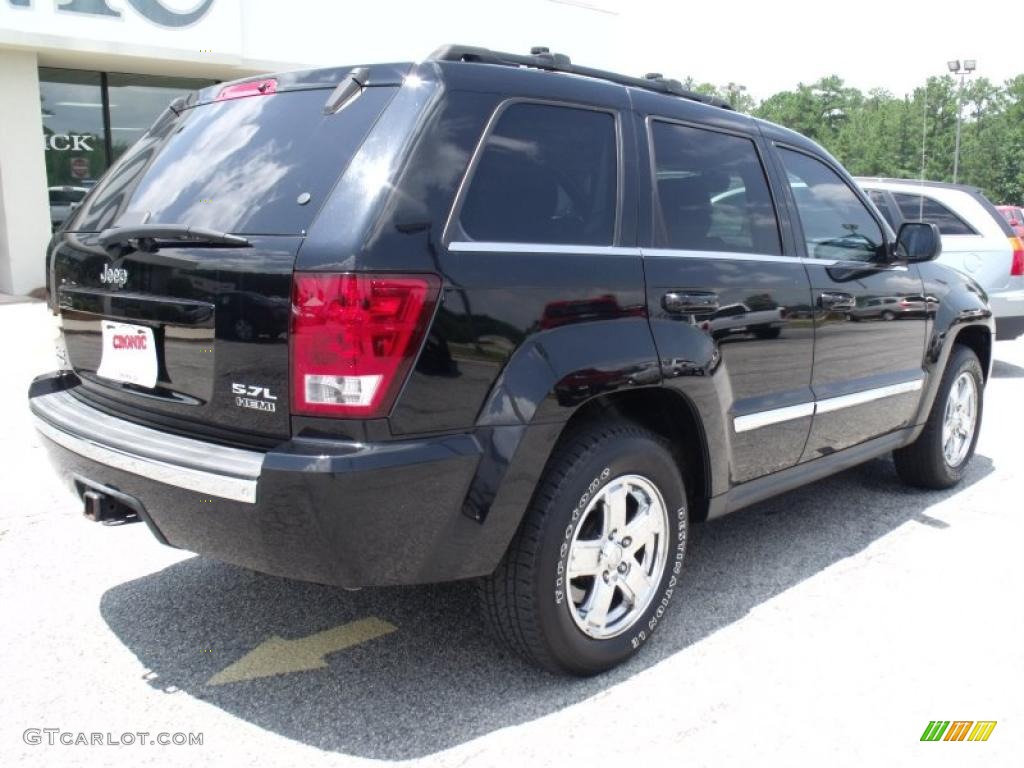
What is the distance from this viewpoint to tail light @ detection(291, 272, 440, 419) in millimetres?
2447

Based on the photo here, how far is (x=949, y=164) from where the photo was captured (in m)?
59.2

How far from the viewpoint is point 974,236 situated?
360 inches

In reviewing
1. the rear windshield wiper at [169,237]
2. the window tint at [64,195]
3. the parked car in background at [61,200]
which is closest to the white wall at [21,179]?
the parked car in background at [61,200]

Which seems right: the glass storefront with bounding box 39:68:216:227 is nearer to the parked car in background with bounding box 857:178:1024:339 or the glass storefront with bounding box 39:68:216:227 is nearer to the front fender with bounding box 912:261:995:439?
the parked car in background with bounding box 857:178:1024:339

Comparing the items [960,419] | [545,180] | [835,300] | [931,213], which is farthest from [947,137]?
[545,180]

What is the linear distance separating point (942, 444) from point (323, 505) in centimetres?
391

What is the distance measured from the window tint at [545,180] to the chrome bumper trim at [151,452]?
0.94 m

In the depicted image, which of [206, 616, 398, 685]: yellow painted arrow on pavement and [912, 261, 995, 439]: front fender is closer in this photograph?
[206, 616, 398, 685]: yellow painted arrow on pavement

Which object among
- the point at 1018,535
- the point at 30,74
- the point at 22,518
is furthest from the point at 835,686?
the point at 30,74

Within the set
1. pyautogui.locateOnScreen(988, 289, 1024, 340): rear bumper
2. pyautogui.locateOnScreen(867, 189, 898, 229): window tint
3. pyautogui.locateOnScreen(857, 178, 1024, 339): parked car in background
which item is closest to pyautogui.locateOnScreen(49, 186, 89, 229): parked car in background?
pyautogui.locateOnScreen(867, 189, 898, 229): window tint

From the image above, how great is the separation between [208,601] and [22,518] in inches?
60.2

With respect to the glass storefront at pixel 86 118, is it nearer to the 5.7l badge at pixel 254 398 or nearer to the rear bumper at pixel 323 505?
the rear bumper at pixel 323 505

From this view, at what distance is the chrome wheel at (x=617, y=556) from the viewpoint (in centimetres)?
305

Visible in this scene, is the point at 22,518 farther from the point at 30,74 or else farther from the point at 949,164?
the point at 949,164
